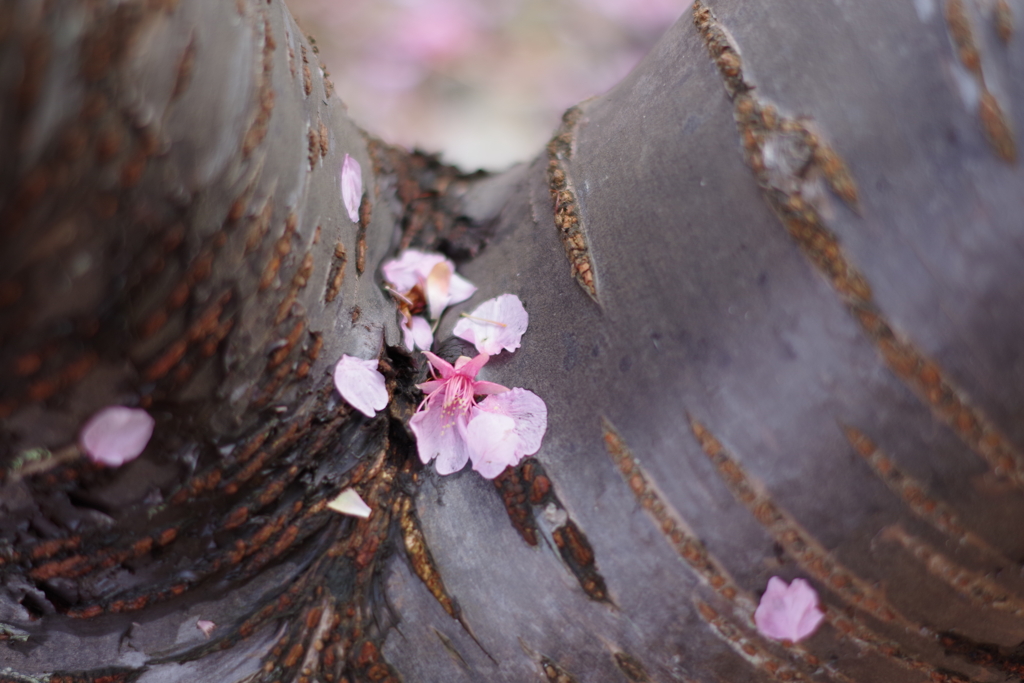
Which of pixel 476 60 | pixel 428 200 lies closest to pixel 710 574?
pixel 428 200

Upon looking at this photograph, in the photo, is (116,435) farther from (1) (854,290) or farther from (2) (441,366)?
(1) (854,290)

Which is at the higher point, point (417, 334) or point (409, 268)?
point (409, 268)

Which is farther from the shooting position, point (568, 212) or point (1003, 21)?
point (568, 212)

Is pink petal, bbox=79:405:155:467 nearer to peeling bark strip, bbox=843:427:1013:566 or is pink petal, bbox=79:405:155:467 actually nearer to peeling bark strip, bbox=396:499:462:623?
peeling bark strip, bbox=396:499:462:623

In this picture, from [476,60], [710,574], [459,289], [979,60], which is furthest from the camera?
[476,60]

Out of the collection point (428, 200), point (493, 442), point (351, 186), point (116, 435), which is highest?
point (428, 200)

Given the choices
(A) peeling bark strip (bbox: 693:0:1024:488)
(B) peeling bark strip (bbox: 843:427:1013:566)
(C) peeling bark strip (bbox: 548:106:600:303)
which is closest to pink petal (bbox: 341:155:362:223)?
(C) peeling bark strip (bbox: 548:106:600:303)
